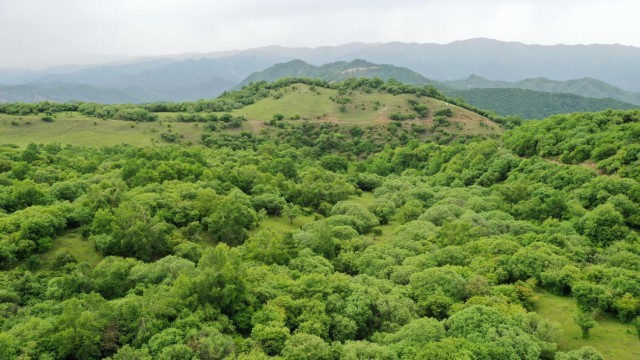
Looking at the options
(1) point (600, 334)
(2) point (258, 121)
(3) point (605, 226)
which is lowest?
(1) point (600, 334)

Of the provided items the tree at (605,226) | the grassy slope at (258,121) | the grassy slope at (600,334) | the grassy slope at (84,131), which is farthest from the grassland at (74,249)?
the grassy slope at (258,121)

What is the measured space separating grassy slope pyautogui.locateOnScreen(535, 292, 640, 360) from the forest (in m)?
0.28

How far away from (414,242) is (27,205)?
4758 cm

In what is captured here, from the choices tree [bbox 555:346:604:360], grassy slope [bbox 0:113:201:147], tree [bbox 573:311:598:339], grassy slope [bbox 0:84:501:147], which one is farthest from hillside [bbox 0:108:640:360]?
grassy slope [bbox 0:84:501:147]

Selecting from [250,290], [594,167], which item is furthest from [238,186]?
[594,167]

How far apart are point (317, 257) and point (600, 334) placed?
1034 inches

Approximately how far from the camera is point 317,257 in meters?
47.0

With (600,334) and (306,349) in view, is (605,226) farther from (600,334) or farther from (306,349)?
(306,349)

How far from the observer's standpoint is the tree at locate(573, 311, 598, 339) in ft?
109

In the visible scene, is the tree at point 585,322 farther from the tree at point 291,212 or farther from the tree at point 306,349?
the tree at point 291,212

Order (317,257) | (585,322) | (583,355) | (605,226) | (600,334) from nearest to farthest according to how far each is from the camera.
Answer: (583,355) → (585,322) → (600,334) → (317,257) → (605,226)

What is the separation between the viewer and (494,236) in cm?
5172

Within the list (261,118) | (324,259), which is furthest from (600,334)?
(261,118)

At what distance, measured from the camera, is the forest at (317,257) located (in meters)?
30.8
